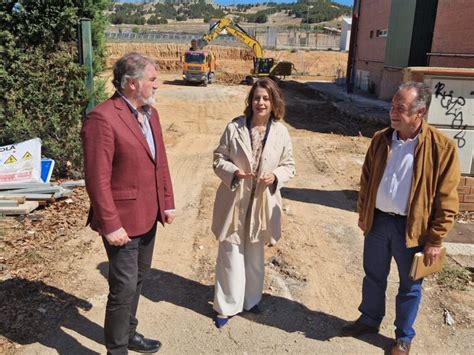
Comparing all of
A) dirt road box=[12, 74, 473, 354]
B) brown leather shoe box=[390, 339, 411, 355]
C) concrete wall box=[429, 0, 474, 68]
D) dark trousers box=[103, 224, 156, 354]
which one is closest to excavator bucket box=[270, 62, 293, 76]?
concrete wall box=[429, 0, 474, 68]

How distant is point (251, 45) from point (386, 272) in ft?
84.5

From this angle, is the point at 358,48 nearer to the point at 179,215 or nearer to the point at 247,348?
the point at 179,215

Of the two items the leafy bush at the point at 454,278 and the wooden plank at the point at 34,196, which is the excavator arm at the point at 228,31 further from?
the leafy bush at the point at 454,278

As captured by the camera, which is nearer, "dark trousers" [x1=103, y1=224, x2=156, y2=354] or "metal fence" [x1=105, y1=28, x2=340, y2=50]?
"dark trousers" [x1=103, y1=224, x2=156, y2=354]

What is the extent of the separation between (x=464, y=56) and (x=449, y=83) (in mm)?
7525

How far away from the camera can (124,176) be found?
2.76 m

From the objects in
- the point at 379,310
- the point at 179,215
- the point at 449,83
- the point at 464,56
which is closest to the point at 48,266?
the point at 179,215

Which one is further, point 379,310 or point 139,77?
point 379,310

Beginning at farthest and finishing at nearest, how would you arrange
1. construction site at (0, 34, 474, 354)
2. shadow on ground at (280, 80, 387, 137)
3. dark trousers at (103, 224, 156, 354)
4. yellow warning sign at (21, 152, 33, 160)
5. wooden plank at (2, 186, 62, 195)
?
shadow on ground at (280, 80, 387, 137)
yellow warning sign at (21, 152, 33, 160)
wooden plank at (2, 186, 62, 195)
construction site at (0, 34, 474, 354)
dark trousers at (103, 224, 156, 354)

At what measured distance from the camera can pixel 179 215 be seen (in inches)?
250

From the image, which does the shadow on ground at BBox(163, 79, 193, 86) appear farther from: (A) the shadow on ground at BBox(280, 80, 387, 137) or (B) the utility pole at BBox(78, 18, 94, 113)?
(B) the utility pole at BBox(78, 18, 94, 113)

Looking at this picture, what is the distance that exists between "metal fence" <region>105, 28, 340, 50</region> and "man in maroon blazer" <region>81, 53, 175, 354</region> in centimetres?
4397

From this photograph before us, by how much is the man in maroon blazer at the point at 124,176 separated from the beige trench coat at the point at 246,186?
2.02 feet

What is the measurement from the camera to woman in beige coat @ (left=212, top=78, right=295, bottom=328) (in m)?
3.43
